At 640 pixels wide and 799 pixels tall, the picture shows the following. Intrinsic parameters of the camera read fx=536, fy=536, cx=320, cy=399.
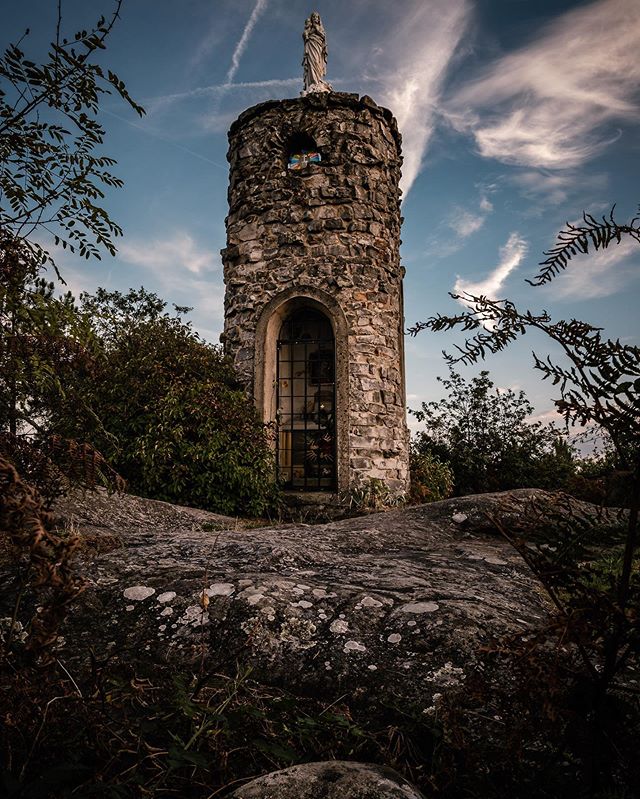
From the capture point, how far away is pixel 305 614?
1.73 m

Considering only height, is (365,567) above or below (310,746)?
above

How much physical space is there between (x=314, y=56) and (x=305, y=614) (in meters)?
10.4

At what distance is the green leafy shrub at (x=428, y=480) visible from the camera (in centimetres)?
889

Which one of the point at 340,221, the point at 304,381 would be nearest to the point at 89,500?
the point at 304,381

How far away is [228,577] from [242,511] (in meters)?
5.28

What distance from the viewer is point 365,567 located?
2.39m

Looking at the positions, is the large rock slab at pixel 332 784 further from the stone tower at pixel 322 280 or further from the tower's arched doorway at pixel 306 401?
the tower's arched doorway at pixel 306 401

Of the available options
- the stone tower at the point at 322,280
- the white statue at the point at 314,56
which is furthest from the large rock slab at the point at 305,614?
the white statue at the point at 314,56

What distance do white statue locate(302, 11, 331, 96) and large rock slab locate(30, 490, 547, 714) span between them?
931 centimetres

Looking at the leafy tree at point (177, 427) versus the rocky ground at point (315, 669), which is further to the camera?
the leafy tree at point (177, 427)

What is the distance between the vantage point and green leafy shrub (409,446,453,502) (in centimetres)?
889

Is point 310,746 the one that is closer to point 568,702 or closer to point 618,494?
point 568,702

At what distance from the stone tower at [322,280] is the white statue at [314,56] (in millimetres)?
616

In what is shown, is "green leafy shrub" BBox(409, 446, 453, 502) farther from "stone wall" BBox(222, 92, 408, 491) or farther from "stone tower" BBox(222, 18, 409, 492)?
"stone tower" BBox(222, 18, 409, 492)
